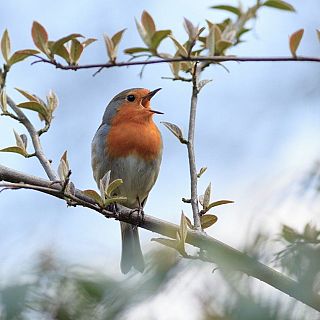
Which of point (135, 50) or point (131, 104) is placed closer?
point (135, 50)

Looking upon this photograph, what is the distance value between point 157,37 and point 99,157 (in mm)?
2855

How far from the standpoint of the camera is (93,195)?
1.90 metres

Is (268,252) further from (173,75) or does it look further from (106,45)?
(173,75)

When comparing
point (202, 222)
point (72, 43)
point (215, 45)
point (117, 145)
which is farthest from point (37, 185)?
point (117, 145)

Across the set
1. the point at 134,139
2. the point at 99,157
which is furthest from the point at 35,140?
the point at 134,139

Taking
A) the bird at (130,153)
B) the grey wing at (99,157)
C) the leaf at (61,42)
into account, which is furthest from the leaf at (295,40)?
the grey wing at (99,157)

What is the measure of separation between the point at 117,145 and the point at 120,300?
378 centimetres

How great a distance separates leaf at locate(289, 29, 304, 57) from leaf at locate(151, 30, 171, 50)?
0.28 metres

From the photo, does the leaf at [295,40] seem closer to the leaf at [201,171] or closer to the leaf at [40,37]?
the leaf at [40,37]

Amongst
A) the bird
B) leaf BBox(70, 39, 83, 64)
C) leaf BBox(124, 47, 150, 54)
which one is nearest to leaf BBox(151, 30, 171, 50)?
leaf BBox(124, 47, 150, 54)

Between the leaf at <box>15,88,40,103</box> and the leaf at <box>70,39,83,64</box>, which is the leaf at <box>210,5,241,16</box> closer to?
the leaf at <box>70,39,83,64</box>

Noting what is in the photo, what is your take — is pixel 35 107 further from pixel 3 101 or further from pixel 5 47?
pixel 5 47

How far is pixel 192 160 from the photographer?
2.08 metres

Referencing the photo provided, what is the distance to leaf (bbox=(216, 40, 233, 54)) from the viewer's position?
1343 mm
